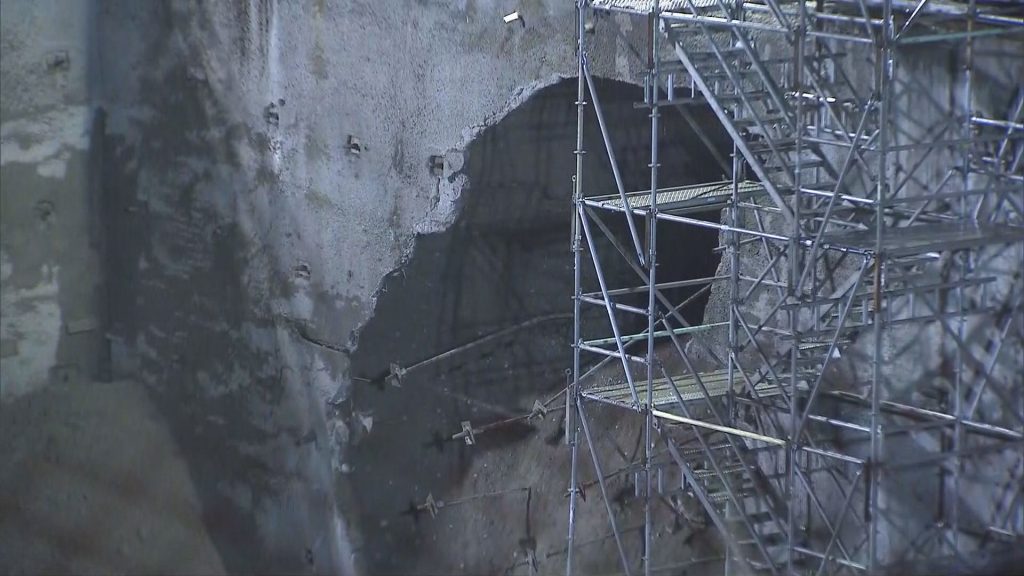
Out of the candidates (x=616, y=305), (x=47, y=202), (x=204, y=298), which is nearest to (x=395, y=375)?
(x=204, y=298)

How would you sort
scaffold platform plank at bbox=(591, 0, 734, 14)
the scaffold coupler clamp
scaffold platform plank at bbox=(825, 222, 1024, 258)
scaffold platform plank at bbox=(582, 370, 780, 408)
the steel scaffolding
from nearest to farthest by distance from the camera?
scaffold platform plank at bbox=(825, 222, 1024, 258)
the steel scaffolding
scaffold platform plank at bbox=(591, 0, 734, 14)
scaffold platform plank at bbox=(582, 370, 780, 408)
the scaffold coupler clamp

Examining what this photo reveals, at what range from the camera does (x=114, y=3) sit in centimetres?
847

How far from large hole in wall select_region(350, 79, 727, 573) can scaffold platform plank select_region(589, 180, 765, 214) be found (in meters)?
0.33

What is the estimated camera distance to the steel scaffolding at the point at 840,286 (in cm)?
668

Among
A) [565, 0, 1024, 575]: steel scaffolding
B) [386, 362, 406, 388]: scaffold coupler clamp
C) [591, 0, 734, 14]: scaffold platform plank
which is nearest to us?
[565, 0, 1024, 575]: steel scaffolding

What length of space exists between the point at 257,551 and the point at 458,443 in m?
1.29

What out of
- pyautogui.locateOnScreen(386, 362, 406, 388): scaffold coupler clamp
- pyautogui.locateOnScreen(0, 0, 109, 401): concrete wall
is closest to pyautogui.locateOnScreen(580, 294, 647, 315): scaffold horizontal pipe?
pyautogui.locateOnScreen(386, 362, 406, 388): scaffold coupler clamp

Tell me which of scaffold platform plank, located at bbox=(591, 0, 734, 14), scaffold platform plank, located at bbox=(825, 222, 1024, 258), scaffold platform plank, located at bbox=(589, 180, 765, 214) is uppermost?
scaffold platform plank, located at bbox=(591, 0, 734, 14)

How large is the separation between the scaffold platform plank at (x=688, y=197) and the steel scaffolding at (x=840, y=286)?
0.02 m

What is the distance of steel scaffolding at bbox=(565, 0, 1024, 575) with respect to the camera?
668 centimetres

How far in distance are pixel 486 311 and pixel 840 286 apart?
177 cm

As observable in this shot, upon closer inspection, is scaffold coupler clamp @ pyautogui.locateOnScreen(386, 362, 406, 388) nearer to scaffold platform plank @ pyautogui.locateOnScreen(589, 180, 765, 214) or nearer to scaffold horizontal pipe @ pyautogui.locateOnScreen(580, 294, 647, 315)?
scaffold horizontal pipe @ pyautogui.locateOnScreen(580, 294, 647, 315)

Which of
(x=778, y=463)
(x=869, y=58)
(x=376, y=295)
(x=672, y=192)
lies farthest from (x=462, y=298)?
(x=869, y=58)

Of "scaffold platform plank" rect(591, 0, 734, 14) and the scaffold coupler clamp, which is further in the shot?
the scaffold coupler clamp
